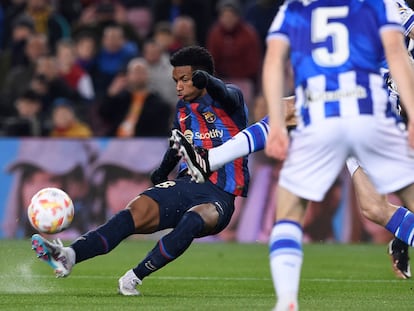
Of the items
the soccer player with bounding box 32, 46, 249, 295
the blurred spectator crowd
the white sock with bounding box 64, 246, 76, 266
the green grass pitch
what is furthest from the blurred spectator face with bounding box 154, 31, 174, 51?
the white sock with bounding box 64, 246, 76, 266

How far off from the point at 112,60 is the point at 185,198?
29.5 feet

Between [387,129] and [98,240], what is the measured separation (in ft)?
9.31

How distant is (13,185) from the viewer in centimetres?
1574

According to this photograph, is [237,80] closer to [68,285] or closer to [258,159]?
[258,159]

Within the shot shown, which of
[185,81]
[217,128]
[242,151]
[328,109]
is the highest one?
[328,109]

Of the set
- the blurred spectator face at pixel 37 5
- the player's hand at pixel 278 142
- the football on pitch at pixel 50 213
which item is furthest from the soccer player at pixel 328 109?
the blurred spectator face at pixel 37 5

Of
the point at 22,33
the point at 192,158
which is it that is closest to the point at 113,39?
the point at 22,33

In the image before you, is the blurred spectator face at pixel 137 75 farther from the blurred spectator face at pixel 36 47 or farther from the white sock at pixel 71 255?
the white sock at pixel 71 255

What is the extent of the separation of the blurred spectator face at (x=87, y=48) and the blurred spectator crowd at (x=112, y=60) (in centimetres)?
1

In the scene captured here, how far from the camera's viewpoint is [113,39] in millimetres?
17656

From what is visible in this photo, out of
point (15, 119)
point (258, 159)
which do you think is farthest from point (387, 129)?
point (15, 119)

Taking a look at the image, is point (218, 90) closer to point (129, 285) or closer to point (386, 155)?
point (129, 285)

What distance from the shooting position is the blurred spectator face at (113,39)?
57.7ft

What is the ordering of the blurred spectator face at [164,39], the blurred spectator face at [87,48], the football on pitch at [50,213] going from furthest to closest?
the blurred spectator face at [87,48], the blurred spectator face at [164,39], the football on pitch at [50,213]
